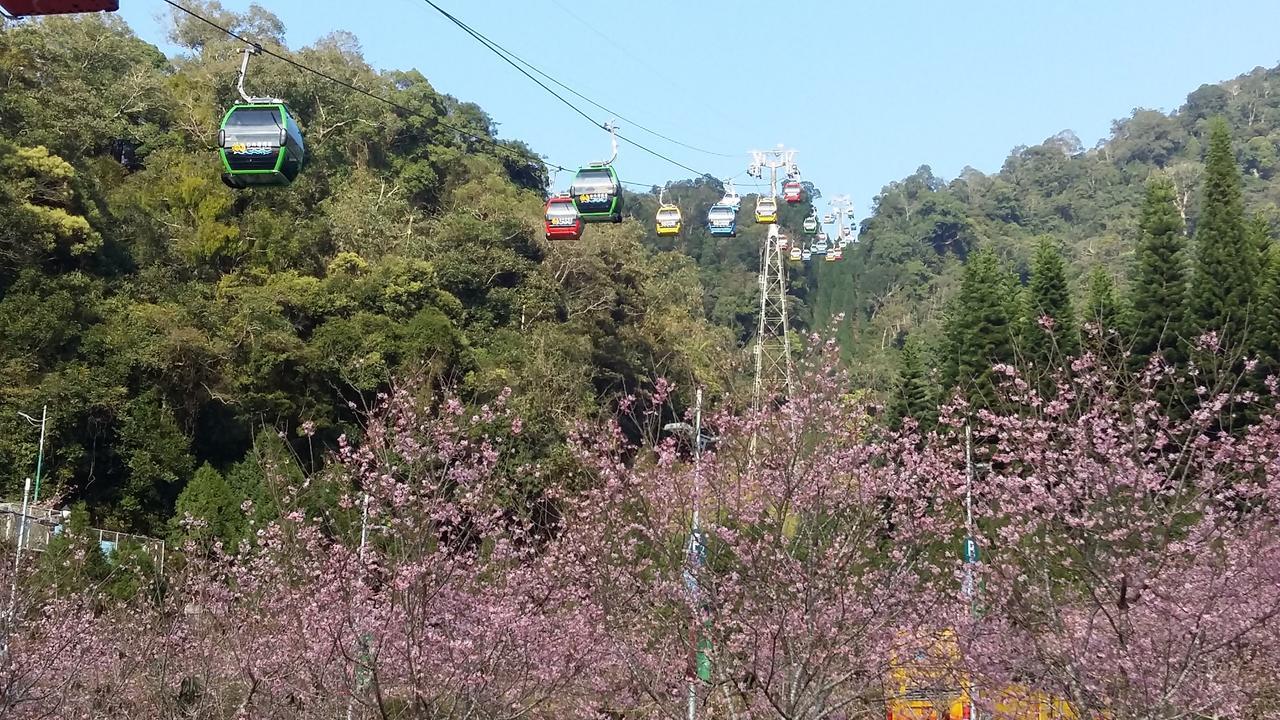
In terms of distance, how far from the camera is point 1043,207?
102 metres

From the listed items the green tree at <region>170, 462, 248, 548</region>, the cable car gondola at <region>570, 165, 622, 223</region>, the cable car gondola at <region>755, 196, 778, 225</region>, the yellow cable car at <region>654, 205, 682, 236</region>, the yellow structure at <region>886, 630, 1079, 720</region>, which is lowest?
the green tree at <region>170, 462, 248, 548</region>

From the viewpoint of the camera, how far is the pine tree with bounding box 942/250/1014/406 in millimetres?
35094

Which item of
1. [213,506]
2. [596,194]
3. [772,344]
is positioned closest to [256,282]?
[213,506]

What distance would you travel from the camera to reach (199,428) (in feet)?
104

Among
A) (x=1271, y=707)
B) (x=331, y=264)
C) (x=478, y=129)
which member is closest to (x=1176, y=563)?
(x=1271, y=707)

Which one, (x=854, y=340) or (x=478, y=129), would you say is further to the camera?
(x=854, y=340)

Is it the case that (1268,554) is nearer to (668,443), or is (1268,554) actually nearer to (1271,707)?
(1271,707)

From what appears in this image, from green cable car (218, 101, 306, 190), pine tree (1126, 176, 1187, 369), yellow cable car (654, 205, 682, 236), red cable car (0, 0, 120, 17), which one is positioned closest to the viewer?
red cable car (0, 0, 120, 17)

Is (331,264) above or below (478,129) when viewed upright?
below

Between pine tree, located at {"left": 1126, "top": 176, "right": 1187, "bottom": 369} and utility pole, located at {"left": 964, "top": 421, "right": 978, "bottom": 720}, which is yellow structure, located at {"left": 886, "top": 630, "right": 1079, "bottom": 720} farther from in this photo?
pine tree, located at {"left": 1126, "top": 176, "right": 1187, "bottom": 369}

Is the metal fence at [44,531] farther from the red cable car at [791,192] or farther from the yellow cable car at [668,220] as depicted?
the red cable car at [791,192]

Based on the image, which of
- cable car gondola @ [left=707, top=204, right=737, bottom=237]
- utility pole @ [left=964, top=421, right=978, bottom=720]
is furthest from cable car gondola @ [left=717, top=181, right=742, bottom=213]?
utility pole @ [left=964, top=421, right=978, bottom=720]

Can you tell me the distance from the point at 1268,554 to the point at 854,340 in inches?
2399

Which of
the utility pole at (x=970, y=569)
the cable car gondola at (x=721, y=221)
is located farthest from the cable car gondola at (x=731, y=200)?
the utility pole at (x=970, y=569)
